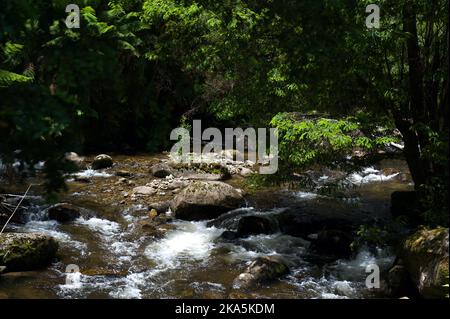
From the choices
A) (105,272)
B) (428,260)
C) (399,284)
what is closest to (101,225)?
(105,272)

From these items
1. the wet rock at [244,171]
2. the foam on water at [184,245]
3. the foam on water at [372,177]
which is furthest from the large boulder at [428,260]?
the wet rock at [244,171]

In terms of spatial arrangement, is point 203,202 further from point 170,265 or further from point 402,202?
point 402,202

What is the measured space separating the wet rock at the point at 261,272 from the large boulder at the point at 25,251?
346 centimetres

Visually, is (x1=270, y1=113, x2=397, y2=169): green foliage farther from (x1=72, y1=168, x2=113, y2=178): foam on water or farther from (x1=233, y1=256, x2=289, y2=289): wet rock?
(x1=72, y1=168, x2=113, y2=178): foam on water

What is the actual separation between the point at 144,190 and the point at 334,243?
617cm

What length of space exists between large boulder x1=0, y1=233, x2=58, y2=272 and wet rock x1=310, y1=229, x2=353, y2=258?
5054 mm

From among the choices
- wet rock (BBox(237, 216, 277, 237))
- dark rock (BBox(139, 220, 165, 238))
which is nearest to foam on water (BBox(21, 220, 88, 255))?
dark rock (BBox(139, 220, 165, 238))

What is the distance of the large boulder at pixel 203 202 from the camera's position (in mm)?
11484

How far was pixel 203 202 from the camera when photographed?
11.5 metres

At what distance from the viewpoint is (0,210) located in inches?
425

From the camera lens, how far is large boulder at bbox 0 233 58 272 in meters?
8.19
